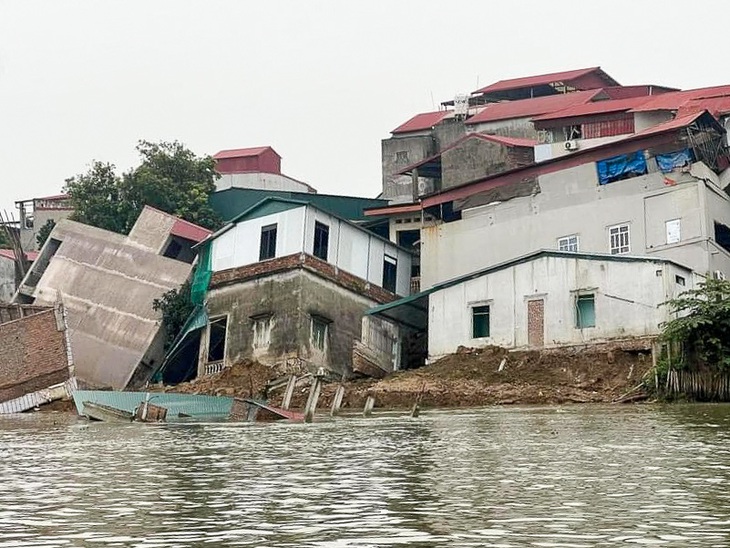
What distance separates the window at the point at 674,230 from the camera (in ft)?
125

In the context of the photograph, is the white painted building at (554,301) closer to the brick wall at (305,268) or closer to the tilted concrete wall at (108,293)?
the brick wall at (305,268)

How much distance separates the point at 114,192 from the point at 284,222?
57.2 ft

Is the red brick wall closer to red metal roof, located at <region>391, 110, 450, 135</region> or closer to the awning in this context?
the awning

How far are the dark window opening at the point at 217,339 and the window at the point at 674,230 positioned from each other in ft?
55.1

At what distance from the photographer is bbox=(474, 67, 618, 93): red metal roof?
2662 inches

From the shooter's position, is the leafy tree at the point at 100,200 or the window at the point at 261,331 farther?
the leafy tree at the point at 100,200

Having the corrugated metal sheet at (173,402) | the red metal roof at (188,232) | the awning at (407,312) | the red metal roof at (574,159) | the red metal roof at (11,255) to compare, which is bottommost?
the corrugated metal sheet at (173,402)

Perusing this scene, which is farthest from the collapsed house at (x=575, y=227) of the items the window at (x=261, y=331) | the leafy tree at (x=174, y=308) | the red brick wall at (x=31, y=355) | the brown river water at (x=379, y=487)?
the red brick wall at (x=31, y=355)

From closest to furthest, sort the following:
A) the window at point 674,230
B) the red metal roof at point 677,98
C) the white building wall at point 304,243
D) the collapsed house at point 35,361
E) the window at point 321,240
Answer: the window at point 674,230 < the collapsed house at point 35,361 < the white building wall at point 304,243 < the window at point 321,240 < the red metal roof at point 677,98

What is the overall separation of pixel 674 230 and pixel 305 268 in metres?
13.3

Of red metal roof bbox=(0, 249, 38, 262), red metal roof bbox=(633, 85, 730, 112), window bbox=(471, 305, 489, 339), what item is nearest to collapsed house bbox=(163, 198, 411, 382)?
window bbox=(471, 305, 489, 339)

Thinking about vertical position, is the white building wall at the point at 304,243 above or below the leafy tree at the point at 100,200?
below

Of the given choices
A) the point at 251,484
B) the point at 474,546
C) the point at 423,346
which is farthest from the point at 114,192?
the point at 474,546

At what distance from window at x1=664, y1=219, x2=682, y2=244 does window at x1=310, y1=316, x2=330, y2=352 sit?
12.7 metres
